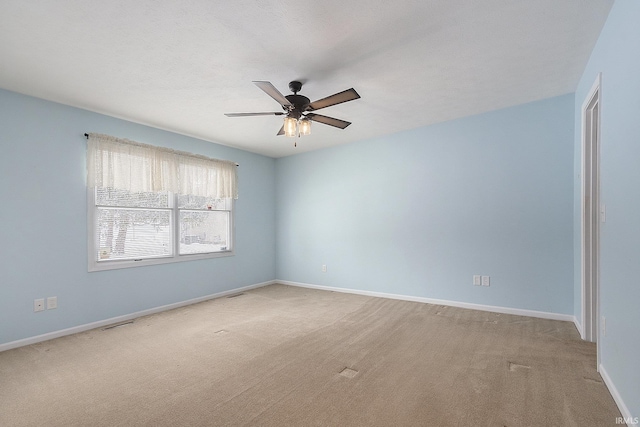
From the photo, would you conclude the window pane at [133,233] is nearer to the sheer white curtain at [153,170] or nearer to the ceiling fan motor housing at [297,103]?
the sheer white curtain at [153,170]

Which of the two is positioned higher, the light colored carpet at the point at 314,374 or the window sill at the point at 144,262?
the window sill at the point at 144,262

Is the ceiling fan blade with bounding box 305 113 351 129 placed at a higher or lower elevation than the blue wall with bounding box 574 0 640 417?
higher

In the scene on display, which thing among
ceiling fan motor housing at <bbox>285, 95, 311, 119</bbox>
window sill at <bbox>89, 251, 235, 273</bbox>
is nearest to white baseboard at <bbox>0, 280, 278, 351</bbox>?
window sill at <bbox>89, 251, 235, 273</bbox>

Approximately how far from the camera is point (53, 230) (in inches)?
130

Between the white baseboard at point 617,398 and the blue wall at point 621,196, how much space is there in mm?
36

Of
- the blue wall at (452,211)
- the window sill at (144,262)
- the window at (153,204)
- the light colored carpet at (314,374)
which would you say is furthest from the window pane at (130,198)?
the blue wall at (452,211)

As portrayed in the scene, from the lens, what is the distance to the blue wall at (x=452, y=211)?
3.54 m

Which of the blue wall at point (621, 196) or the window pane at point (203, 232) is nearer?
the blue wall at point (621, 196)

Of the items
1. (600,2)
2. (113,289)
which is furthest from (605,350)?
(113,289)

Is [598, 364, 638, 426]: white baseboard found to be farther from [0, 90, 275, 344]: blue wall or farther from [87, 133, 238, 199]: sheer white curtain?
[87, 133, 238, 199]: sheer white curtain

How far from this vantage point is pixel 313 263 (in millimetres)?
5652

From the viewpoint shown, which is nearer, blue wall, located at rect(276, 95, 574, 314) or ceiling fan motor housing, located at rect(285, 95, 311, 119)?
ceiling fan motor housing, located at rect(285, 95, 311, 119)

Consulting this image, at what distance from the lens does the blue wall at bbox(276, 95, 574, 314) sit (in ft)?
11.6

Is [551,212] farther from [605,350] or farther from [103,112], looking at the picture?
[103,112]
